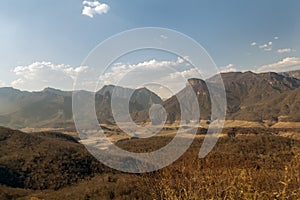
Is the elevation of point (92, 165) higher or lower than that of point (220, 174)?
lower

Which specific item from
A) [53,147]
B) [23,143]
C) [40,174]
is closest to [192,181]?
[40,174]

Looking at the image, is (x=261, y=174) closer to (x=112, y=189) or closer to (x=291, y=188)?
(x=291, y=188)

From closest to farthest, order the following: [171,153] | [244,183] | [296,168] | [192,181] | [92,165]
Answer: [244,183] < [296,168] < [192,181] < [171,153] < [92,165]

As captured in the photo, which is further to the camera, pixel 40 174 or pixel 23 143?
pixel 23 143

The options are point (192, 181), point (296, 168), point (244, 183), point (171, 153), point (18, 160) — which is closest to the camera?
point (244, 183)

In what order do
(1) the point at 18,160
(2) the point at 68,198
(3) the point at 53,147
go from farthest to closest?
(3) the point at 53,147 < (1) the point at 18,160 < (2) the point at 68,198

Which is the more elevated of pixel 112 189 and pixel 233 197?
pixel 233 197

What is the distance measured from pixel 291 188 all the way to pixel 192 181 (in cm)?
173

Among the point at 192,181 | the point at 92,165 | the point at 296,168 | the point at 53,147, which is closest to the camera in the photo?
the point at 296,168

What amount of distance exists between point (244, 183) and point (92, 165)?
72.1 m

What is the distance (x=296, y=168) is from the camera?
5.50 meters

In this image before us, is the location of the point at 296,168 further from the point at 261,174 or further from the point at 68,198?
the point at 68,198

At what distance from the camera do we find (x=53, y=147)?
269 ft

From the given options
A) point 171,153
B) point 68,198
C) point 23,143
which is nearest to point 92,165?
point 23,143
